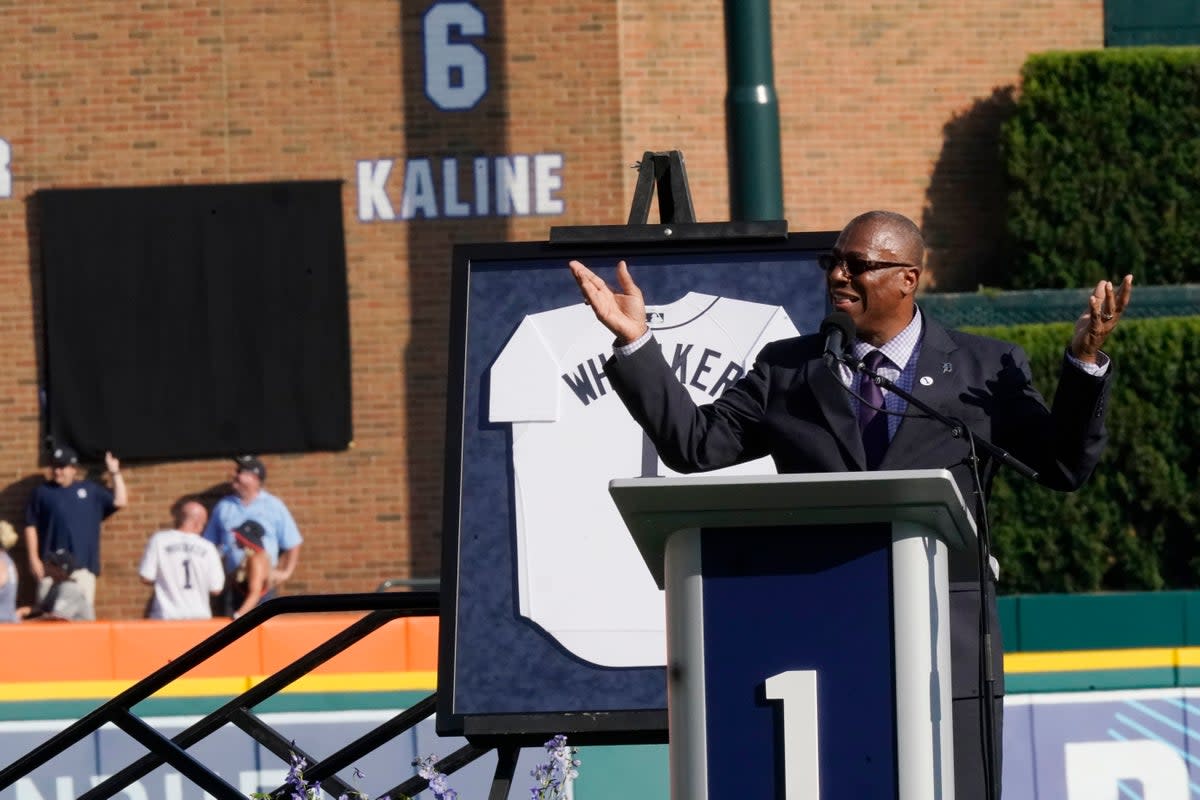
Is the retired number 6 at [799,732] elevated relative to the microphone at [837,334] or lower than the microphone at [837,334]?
lower

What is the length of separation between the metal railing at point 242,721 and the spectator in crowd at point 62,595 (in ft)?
31.2

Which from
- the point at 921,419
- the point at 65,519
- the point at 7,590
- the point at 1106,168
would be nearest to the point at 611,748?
the point at 921,419

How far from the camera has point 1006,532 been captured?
14.6 m

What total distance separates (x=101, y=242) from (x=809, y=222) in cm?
589

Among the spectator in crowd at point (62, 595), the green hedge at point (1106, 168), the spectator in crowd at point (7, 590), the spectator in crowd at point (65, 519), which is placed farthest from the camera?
the green hedge at point (1106, 168)

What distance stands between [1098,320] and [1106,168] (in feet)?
41.2

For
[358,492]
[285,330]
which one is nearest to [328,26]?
[285,330]

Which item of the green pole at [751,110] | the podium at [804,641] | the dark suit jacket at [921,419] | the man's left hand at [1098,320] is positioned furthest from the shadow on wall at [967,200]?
the podium at [804,641]

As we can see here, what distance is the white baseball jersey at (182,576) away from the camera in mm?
13422

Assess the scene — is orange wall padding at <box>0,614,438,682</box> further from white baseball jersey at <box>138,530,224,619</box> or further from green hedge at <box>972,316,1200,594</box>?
green hedge at <box>972,316,1200,594</box>

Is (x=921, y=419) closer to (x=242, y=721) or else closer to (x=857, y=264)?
(x=857, y=264)

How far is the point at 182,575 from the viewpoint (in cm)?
1349

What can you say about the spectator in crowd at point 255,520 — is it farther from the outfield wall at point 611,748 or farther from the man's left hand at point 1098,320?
the man's left hand at point 1098,320

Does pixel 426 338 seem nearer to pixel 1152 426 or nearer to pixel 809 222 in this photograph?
pixel 809 222
